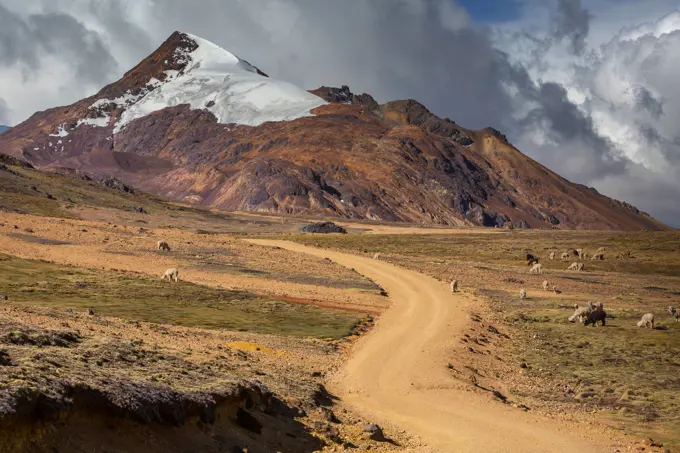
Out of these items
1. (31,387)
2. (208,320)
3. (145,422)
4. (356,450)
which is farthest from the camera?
(208,320)

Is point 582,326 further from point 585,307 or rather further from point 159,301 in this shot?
point 159,301

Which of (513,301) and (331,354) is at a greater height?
(513,301)

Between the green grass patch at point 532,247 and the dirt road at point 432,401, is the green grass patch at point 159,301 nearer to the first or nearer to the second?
the dirt road at point 432,401

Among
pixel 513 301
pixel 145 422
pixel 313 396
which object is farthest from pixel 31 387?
pixel 513 301

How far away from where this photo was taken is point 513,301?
51.5m

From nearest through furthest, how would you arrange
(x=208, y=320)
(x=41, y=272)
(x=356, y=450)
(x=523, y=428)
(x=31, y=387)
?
(x=31, y=387) → (x=356, y=450) → (x=523, y=428) → (x=208, y=320) → (x=41, y=272)

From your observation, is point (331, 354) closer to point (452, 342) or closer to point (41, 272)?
point (452, 342)

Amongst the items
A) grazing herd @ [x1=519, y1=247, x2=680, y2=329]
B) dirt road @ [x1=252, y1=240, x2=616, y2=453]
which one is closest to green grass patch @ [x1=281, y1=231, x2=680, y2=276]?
grazing herd @ [x1=519, y1=247, x2=680, y2=329]

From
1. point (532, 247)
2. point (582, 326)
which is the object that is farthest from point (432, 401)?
point (532, 247)

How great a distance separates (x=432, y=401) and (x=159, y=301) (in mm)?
21137

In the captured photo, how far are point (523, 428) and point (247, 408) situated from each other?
8440 mm

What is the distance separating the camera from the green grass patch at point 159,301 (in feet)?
111

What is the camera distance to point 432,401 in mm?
22734

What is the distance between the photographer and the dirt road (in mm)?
18703
